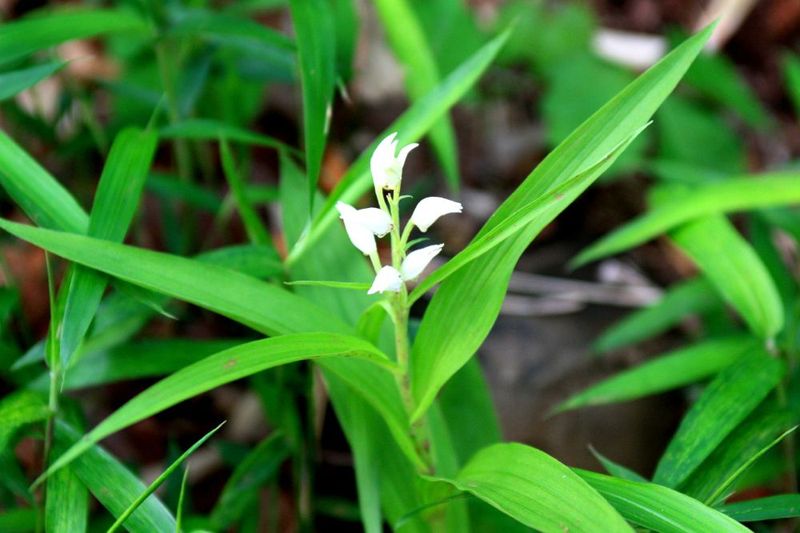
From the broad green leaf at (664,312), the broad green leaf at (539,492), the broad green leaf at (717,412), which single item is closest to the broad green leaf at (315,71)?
the broad green leaf at (539,492)

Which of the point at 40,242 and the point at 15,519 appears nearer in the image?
the point at 40,242

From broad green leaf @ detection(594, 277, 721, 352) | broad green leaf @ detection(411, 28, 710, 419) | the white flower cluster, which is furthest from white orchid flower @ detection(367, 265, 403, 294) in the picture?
broad green leaf @ detection(594, 277, 721, 352)

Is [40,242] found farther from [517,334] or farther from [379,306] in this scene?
[517,334]

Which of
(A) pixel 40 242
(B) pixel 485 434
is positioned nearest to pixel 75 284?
(A) pixel 40 242

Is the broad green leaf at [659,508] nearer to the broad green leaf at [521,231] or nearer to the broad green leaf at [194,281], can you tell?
the broad green leaf at [521,231]

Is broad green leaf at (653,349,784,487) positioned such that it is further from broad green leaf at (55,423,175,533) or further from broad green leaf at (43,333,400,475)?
broad green leaf at (55,423,175,533)

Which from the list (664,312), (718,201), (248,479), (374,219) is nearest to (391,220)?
(374,219)
